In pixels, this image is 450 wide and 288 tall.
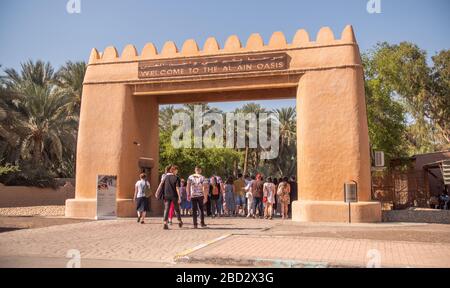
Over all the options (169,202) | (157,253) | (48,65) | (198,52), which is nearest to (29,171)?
(48,65)

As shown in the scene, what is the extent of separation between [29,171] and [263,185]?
18182 millimetres

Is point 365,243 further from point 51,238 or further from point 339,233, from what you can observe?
point 51,238

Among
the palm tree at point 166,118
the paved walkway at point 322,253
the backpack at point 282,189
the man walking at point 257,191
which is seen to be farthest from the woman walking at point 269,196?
the palm tree at point 166,118

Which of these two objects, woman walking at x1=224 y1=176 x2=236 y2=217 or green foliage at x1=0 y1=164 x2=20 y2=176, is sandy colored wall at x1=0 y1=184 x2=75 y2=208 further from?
woman walking at x1=224 y1=176 x2=236 y2=217

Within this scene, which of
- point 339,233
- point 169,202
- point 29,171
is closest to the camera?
point 339,233

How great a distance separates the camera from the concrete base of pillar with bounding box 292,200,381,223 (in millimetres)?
13367

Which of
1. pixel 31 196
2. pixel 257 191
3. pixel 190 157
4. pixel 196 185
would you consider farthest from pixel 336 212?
pixel 31 196

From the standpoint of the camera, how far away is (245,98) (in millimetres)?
16891

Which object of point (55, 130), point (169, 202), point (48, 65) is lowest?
point (169, 202)

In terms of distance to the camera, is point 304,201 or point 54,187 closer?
→ point 304,201

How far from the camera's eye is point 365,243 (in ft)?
27.6

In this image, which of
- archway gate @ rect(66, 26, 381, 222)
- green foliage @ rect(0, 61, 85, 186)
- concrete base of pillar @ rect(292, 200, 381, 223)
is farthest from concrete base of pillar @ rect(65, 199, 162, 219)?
green foliage @ rect(0, 61, 85, 186)
